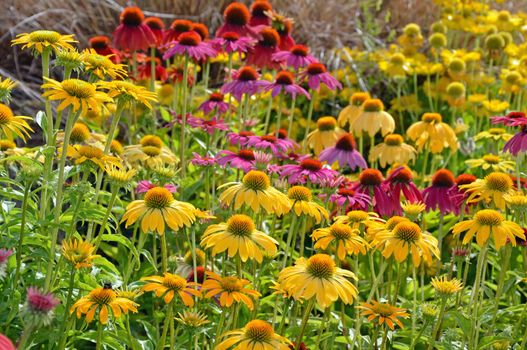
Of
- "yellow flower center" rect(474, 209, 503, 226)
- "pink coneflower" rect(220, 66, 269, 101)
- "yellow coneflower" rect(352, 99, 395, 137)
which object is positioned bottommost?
"yellow coneflower" rect(352, 99, 395, 137)

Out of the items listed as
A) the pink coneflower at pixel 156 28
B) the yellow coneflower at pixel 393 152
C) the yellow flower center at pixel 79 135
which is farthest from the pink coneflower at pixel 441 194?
the pink coneflower at pixel 156 28

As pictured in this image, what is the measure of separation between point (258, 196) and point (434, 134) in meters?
1.63

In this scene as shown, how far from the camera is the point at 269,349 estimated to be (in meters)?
1.94

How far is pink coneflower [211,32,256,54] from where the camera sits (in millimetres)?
3795

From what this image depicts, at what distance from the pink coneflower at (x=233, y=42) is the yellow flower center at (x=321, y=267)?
181 centimetres

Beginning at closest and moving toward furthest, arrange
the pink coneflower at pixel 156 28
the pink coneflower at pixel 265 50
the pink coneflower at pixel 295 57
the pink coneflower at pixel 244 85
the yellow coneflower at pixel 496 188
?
1. the yellow coneflower at pixel 496 188
2. the pink coneflower at pixel 244 85
3. the pink coneflower at pixel 295 57
4. the pink coneflower at pixel 265 50
5. the pink coneflower at pixel 156 28

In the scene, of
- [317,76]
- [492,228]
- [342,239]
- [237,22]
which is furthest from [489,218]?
[237,22]

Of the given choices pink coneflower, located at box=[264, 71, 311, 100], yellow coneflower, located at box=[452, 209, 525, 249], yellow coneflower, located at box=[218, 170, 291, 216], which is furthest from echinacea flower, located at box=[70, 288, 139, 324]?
pink coneflower, located at box=[264, 71, 311, 100]

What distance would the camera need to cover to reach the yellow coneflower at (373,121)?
147 inches

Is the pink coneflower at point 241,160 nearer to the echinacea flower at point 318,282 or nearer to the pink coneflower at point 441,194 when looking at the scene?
the pink coneflower at point 441,194

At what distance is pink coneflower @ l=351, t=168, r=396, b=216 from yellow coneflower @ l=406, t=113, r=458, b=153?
836 millimetres

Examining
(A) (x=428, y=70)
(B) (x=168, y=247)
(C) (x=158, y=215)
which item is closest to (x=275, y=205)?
(C) (x=158, y=215)

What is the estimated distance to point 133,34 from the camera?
3.96m

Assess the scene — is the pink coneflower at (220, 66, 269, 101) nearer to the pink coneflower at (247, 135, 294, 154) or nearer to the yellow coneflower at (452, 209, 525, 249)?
the pink coneflower at (247, 135, 294, 154)
